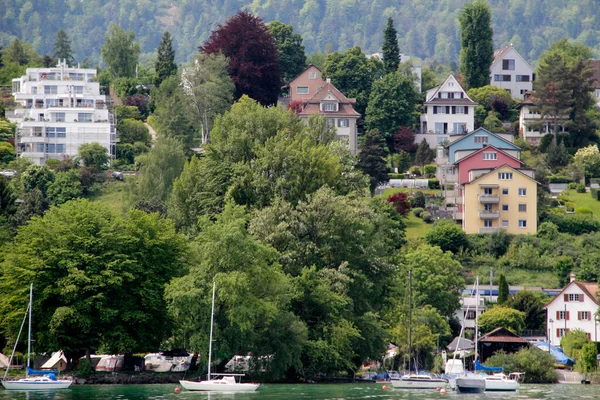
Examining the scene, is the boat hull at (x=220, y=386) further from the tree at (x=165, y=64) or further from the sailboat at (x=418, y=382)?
the tree at (x=165, y=64)

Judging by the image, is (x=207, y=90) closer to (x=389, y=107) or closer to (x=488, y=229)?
(x=389, y=107)

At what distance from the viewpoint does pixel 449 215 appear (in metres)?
118

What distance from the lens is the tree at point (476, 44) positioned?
153 meters

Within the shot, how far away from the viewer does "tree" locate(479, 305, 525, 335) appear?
3760 inches

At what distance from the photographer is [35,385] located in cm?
6662

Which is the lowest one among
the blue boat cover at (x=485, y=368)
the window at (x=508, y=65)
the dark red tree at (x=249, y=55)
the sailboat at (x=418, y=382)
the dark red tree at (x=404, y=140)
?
the sailboat at (x=418, y=382)

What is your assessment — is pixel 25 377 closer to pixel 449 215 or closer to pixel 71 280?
pixel 71 280

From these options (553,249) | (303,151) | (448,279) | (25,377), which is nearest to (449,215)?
(553,249)

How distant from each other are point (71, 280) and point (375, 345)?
18.4 meters

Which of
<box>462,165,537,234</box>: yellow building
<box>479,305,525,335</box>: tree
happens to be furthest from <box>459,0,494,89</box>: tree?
<box>479,305,525,335</box>: tree

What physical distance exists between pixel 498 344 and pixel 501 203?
90.8ft

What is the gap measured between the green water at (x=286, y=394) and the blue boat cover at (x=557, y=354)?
15796 millimetres

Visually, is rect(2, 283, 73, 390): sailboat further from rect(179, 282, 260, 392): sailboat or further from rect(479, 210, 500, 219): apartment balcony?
rect(479, 210, 500, 219): apartment balcony

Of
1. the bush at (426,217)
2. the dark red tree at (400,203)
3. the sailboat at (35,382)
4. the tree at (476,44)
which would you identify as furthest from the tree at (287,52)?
the sailboat at (35,382)
